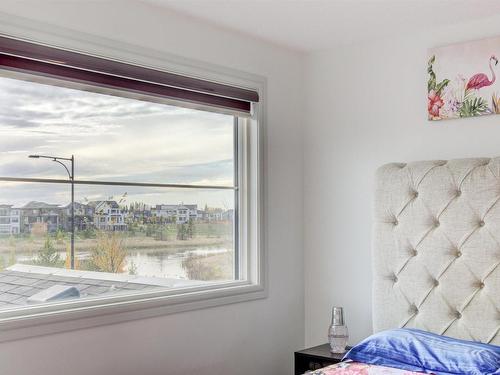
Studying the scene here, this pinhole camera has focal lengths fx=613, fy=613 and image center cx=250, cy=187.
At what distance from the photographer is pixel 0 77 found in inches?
101

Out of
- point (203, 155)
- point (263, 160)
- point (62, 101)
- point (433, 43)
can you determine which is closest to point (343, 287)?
point (263, 160)

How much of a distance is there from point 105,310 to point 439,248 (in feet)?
5.61

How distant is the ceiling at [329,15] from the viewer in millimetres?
3080

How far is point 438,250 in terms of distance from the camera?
10.5ft

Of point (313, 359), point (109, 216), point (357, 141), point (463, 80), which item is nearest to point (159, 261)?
point (109, 216)

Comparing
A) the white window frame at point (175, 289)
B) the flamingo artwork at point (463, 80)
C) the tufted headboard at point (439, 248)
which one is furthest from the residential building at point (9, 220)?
the flamingo artwork at point (463, 80)

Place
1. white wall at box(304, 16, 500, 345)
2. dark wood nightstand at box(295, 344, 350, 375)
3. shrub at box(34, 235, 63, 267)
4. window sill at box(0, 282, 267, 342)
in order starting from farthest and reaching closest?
1. white wall at box(304, 16, 500, 345)
2. dark wood nightstand at box(295, 344, 350, 375)
3. shrub at box(34, 235, 63, 267)
4. window sill at box(0, 282, 267, 342)

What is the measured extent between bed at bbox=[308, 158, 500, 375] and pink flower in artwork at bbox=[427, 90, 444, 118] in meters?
0.31

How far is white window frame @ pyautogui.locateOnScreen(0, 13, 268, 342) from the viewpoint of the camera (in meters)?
2.60

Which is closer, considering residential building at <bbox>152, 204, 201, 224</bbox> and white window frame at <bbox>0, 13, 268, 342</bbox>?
white window frame at <bbox>0, 13, 268, 342</bbox>

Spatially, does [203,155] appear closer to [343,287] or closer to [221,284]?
[221,284]

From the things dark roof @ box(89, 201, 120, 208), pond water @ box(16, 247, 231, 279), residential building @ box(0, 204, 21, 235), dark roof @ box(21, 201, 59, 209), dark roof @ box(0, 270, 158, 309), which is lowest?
dark roof @ box(0, 270, 158, 309)

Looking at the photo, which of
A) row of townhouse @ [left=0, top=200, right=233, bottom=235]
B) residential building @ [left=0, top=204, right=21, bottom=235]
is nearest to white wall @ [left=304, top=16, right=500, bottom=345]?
row of townhouse @ [left=0, top=200, right=233, bottom=235]

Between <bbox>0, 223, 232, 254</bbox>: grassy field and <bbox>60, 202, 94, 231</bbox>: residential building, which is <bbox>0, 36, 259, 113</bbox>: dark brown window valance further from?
<bbox>0, 223, 232, 254</bbox>: grassy field
